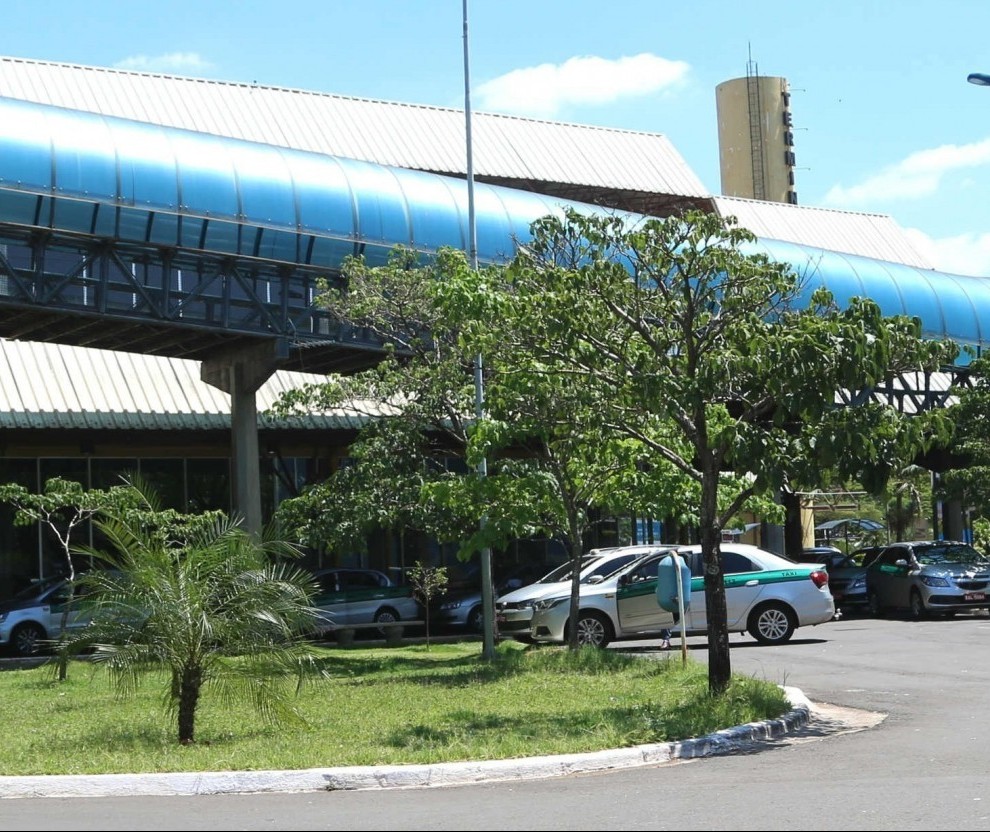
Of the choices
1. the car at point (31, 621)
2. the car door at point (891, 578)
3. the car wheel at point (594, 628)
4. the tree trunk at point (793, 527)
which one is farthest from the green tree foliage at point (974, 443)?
the car at point (31, 621)

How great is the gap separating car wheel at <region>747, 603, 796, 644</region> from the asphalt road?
904cm

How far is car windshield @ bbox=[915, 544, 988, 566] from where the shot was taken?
29047 millimetres

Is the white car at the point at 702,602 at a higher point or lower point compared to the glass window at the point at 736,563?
lower

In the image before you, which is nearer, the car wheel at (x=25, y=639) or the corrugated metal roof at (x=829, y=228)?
the car wheel at (x=25, y=639)

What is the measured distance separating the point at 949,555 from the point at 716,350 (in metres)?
17.4

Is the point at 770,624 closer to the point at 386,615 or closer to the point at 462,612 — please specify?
the point at 462,612

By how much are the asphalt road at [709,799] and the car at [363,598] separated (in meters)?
17.8

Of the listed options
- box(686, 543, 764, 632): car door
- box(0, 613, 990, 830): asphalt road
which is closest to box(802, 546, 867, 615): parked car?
box(686, 543, 764, 632): car door

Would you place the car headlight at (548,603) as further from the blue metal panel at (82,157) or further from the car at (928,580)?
the blue metal panel at (82,157)

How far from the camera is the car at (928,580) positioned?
28078mm

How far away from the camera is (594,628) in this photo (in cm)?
2184

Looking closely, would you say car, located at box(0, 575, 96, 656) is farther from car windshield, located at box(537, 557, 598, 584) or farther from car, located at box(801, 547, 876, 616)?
car, located at box(801, 547, 876, 616)

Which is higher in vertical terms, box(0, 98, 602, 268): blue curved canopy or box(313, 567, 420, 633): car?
box(0, 98, 602, 268): blue curved canopy

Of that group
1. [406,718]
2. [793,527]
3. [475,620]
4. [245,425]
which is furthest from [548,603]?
[793,527]
